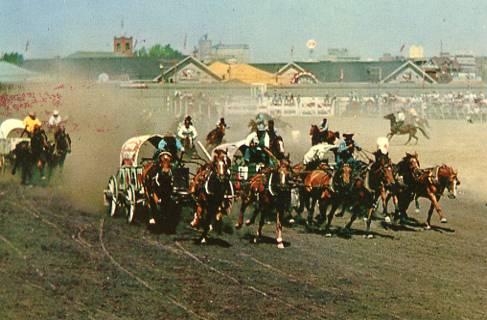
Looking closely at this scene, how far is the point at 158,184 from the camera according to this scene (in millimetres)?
14031

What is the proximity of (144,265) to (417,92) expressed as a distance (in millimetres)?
22064

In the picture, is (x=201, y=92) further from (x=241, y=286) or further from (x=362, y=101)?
(x=241, y=286)

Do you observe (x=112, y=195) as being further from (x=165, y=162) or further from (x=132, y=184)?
(x=165, y=162)

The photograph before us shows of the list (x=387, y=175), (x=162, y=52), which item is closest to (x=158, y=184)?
(x=387, y=175)

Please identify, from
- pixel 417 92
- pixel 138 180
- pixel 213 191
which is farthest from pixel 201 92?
pixel 213 191

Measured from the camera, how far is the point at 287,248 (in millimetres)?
13602

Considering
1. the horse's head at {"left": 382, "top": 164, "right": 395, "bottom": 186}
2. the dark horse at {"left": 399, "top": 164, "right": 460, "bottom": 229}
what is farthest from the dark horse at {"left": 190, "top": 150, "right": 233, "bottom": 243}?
the dark horse at {"left": 399, "top": 164, "right": 460, "bottom": 229}

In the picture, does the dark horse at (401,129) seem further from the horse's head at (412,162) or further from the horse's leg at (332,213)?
the horse's leg at (332,213)

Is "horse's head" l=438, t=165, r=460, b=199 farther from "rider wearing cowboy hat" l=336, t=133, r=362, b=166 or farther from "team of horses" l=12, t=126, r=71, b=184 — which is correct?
"team of horses" l=12, t=126, r=71, b=184

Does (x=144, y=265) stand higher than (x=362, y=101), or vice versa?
(x=362, y=101)

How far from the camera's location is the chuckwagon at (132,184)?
15.1 m

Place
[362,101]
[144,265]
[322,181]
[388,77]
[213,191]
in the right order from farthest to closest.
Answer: [388,77], [362,101], [322,181], [213,191], [144,265]

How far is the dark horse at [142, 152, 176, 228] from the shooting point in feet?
45.0

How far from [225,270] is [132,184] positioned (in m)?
4.10
